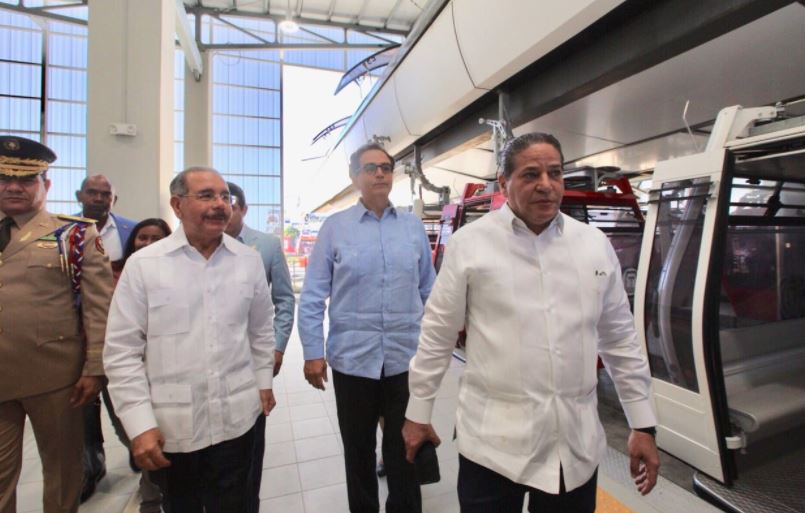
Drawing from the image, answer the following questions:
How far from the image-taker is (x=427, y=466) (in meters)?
1.59

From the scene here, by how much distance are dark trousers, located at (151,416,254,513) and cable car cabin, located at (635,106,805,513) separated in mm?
2115

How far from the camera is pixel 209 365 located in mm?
1225

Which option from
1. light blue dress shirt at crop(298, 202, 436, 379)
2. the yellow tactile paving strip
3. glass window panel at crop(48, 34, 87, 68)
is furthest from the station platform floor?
glass window panel at crop(48, 34, 87, 68)

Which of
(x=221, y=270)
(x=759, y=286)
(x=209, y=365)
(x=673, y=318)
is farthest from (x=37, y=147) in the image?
(x=759, y=286)

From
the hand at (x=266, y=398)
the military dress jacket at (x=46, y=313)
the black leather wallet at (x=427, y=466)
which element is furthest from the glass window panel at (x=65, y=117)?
the black leather wallet at (x=427, y=466)

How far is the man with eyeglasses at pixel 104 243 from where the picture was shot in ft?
6.89

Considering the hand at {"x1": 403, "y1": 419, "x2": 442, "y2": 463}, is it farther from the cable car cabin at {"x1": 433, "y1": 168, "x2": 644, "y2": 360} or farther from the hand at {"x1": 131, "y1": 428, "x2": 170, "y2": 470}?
the cable car cabin at {"x1": 433, "y1": 168, "x2": 644, "y2": 360}

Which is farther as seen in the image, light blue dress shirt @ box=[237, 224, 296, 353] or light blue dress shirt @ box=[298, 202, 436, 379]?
light blue dress shirt @ box=[237, 224, 296, 353]

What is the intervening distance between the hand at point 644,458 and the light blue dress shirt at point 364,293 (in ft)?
2.67

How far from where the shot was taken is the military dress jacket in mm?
1391

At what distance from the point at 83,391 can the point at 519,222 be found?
1.64 meters

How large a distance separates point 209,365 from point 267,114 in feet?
43.7

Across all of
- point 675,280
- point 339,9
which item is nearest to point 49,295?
point 675,280

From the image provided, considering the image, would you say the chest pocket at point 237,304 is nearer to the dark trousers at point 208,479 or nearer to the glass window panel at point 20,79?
the dark trousers at point 208,479
